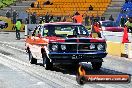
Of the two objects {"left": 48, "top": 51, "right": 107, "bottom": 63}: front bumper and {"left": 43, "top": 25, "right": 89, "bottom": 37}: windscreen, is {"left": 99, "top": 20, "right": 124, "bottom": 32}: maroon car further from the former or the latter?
{"left": 48, "top": 51, "right": 107, "bottom": 63}: front bumper

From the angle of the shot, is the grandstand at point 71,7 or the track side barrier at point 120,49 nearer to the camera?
the track side barrier at point 120,49

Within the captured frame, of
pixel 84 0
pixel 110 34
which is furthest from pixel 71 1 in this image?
pixel 110 34

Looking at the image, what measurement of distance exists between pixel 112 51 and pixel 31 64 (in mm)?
6828

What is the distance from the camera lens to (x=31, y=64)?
56.6ft

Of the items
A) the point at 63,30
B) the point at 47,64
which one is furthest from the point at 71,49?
the point at 63,30

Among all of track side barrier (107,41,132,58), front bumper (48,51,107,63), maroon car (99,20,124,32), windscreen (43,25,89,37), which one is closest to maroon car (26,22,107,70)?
front bumper (48,51,107,63)

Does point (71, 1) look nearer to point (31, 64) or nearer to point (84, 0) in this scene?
point (84, 0)

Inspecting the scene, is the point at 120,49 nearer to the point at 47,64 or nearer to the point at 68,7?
the point at 47,64

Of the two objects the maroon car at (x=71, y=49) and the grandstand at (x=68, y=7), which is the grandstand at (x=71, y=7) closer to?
the grandstand at (x=68, y=7)

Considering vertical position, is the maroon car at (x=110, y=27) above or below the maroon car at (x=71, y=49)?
below

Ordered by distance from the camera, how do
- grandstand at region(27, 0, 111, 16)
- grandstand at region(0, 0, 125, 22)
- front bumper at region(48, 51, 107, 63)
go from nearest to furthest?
front bumper at region(48, 51, 107, 63) < grandstand at region(0, 0, 125, 22) < grandstand at region(27, 0, 111, 16)

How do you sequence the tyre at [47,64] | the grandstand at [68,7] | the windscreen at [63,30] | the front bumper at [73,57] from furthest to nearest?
the grandstand at [68,7] < the windscreen at [63,30] < the tyre at [47,64] < the front bumper at [73,57]

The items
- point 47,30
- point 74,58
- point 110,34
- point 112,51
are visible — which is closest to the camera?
point 74,58

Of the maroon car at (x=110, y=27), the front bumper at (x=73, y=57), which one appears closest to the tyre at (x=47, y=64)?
the front bumper at (x=73, y=57)
